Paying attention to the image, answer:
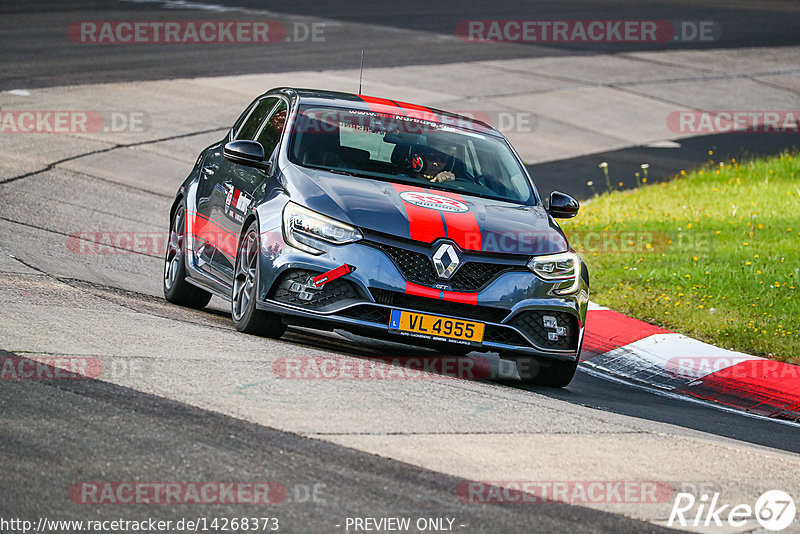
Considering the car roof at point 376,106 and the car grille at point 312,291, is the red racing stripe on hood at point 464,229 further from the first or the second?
the car roof at point 376,106

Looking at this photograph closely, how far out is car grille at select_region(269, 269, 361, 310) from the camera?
299 inches

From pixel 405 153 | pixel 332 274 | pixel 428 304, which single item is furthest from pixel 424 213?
pixel 405 153

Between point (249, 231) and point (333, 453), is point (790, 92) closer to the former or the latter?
point (249, 231)

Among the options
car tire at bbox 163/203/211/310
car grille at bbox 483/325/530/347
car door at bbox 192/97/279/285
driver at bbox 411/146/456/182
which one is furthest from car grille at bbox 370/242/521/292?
car tire at bbox 163/203/211/310

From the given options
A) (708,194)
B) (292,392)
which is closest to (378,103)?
(292,392)

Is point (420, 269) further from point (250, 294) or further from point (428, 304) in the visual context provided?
point (250, 294)

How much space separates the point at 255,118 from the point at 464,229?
2.75m

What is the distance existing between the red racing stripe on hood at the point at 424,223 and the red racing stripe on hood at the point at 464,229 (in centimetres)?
6

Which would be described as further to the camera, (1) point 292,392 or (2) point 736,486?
(1) point 292,392

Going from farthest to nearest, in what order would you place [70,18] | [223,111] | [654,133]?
[70,18], [654,133], [223,111]

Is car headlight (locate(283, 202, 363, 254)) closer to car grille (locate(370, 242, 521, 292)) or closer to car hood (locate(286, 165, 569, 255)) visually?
car hood (locate(286, 165, 569, 255))

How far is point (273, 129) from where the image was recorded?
9.20 meters

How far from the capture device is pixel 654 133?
71.1 feet

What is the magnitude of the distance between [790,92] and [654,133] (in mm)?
6082
